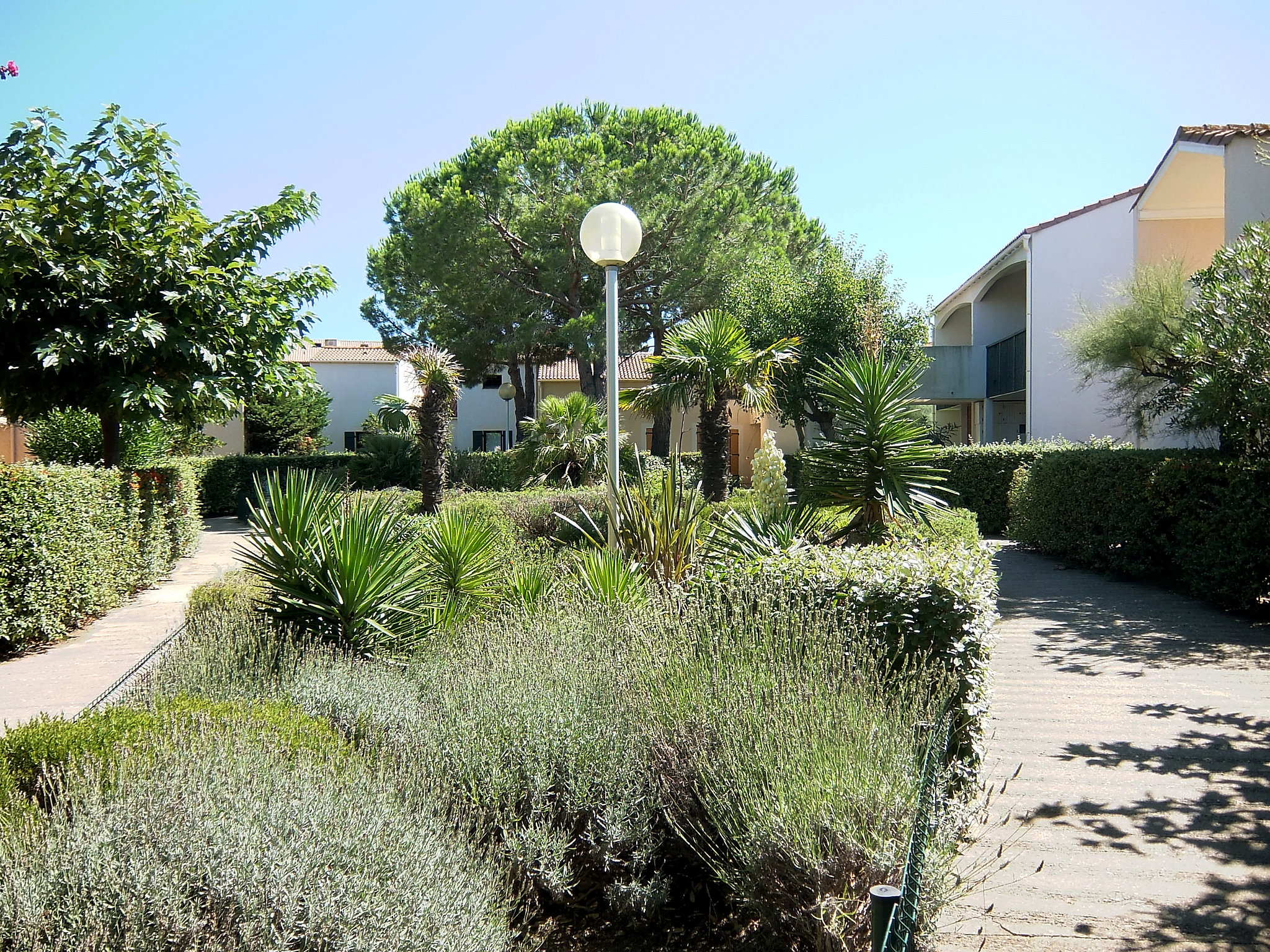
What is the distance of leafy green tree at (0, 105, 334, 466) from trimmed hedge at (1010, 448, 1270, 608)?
1172 centimetres

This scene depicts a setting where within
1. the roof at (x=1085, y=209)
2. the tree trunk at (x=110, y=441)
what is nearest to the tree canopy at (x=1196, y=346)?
the roof at (x=1085, y=209)

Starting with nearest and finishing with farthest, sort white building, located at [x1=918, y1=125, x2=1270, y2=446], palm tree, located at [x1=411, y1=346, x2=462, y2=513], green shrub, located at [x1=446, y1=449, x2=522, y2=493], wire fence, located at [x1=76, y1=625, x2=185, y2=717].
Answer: wire fence, located at [x1=76, y1=625, x2=185, y2=717] → palm tree, located at [x1=411, y1=346, x2=462, y2=513] → white building, located at [x1=918, y1=125, x2=1270, y2=446] → green shrub, located at [x1=446, y1=449, x2=522, y2=493]

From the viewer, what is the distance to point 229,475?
25.2 metres

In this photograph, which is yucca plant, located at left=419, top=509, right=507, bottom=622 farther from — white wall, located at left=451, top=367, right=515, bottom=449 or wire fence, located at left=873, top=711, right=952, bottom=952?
white wall, located at left=451, top=367, right=515, bottom=449

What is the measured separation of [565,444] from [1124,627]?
39.1 feet

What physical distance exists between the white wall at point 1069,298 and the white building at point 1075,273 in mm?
24

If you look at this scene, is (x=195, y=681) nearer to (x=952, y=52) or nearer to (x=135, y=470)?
(x=135, y=470)

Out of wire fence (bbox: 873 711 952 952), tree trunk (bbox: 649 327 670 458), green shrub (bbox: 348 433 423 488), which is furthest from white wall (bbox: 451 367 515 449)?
wire fence (bbox: 873 711 952 952)

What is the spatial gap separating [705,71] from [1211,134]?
Result: 9114mm

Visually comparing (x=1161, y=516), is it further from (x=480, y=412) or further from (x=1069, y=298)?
(x=480, y=412)

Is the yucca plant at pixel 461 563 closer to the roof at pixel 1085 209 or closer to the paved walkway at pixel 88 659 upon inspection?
the paved walkway at pixel 88 659

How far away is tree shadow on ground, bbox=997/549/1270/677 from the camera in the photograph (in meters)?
7.23

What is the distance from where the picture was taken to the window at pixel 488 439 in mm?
36812

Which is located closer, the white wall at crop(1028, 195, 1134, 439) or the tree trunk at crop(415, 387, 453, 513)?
the tree trunk at crop(415, 387, 453, 513)
